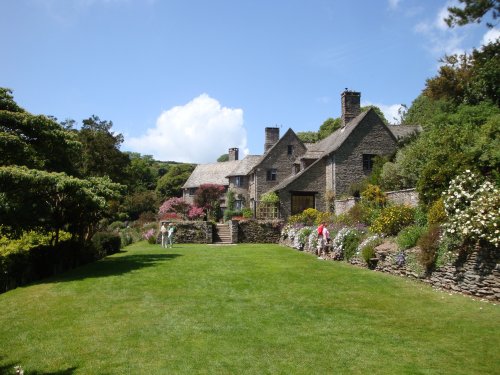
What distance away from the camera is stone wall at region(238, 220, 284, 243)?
3603 cm

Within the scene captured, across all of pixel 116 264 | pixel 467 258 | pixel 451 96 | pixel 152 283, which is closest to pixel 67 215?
pixel 116 264

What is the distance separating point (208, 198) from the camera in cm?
4725

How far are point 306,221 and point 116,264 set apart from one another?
53.3 ft

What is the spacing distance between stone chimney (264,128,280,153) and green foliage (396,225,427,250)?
32.7 meters

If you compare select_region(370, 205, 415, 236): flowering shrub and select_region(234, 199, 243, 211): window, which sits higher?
select_region(234, 199, 243, 211): window

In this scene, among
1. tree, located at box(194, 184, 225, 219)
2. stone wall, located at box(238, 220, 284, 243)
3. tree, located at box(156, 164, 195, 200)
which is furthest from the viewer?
tree, located at box(156, 164, 195, 200)

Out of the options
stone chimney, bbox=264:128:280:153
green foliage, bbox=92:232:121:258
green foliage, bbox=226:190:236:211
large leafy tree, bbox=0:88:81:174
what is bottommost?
green foliage, bbox=92:232:121:258

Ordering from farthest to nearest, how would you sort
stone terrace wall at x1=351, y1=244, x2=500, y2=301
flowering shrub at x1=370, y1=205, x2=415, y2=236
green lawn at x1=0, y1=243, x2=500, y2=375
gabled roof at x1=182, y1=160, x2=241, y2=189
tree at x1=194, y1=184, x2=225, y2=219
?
gabled roof at x1=182, y1=160, x2=241, y2=189 → tree at x1=194, y1=184, x2=225, y2=219 → flowering shrub at x1=370, y1=205, x2=415, y2=236 → stone terrace wall at x1=351, y1=244, x2=500, y2=301 → green lawn at x1=0, y1=243, x2=500, y2=375

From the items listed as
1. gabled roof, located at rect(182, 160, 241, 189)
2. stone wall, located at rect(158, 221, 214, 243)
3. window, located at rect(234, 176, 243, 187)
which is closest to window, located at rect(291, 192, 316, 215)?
stone wall, located at rect(158, 221, 214, 243)

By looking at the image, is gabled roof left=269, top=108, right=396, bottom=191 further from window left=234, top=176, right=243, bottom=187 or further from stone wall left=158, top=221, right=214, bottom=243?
window left=234, top=176, right=243, bottom=187

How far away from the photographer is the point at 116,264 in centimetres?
2017

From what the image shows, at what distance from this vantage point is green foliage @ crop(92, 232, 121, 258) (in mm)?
25367

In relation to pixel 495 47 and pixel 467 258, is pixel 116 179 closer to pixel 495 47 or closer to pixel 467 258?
pixel 495 47

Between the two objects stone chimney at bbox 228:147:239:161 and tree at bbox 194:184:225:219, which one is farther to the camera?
stone chimney at bbox 228:147:239:161
